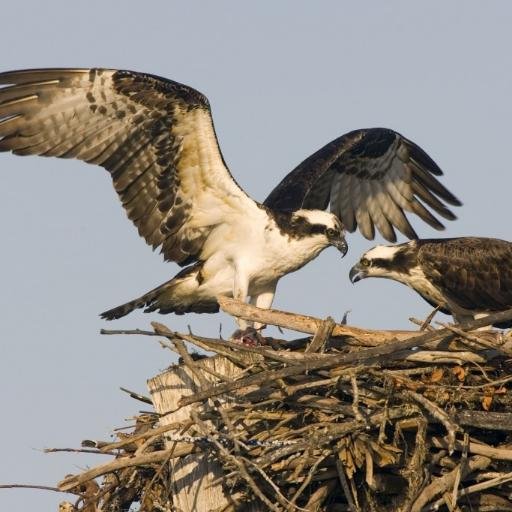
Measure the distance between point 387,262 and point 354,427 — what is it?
3.37m

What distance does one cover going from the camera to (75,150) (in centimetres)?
948

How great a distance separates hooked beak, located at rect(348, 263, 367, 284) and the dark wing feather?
634 mm

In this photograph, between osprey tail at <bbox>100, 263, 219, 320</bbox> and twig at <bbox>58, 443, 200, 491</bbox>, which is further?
osprey tail at <bbox>100, 263, 219, 320</bbox>

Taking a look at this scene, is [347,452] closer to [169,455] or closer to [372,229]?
[169,455]

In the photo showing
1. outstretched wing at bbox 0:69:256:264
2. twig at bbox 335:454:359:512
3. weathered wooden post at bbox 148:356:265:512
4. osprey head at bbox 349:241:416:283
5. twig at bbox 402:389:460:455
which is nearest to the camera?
twig at bbox 402:389:460:455

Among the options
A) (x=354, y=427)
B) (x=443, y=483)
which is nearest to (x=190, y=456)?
(x=354, y=427)

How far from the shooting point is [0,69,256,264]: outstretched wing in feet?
30.1

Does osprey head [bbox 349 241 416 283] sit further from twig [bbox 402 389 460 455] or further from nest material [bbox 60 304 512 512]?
twig [bbox 402 389 460 455]

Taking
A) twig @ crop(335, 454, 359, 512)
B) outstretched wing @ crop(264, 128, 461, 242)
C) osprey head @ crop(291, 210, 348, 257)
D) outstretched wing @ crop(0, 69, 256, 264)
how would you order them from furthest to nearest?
1. outstretched wing @ crop(264, 128, 461, 242)
2. osprey head @ crop(291, 210, 348, 257)
3. outstretched wing @ crop(0, 69, 256, 264)
4. twig @ crop(335, 454, 359, 512)

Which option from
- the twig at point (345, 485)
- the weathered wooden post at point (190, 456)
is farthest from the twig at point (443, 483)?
the weathered wooden post at point (190, 456)

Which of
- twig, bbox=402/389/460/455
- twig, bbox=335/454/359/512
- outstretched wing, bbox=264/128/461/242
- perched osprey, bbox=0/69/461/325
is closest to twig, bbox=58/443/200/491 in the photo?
twig, bbox=335/454/359/512

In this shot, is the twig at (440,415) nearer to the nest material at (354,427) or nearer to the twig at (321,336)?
the nest material at (354,427)

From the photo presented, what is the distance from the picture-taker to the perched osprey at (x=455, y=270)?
32.1 ft

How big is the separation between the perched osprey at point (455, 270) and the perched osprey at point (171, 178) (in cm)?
60
